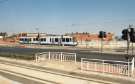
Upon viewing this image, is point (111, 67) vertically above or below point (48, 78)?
above

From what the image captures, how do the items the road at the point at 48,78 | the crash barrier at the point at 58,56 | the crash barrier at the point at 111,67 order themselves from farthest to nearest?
1. the crash barrier at the point at 58,56
2. the crash barrier at the point at 111,67
3. the road at the point at 48,78

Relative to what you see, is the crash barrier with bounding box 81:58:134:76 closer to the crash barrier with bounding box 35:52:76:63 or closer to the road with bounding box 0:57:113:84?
the road with bounding box 0:57:113:84

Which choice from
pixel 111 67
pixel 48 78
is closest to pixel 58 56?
pixel 111 67

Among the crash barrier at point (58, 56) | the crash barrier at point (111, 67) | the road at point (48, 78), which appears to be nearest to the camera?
the road at point (48, 78)

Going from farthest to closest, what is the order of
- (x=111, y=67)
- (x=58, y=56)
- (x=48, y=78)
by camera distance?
(x=58, y=56)
(x=111, y=67)
(x=48, y=78)

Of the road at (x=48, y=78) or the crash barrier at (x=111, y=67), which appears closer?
the road at (x=48, y=78)

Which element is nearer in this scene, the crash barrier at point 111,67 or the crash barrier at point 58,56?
the crash barrier at point 111,67

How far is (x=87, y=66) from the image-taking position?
76.3ft

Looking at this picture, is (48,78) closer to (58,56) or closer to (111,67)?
(111,67)

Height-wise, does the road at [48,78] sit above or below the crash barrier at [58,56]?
below

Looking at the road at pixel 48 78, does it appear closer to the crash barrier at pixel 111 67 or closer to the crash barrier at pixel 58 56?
the crash barrier at pixel 111 67

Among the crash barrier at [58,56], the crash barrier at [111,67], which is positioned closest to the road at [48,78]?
the crash barrier at [111,67]

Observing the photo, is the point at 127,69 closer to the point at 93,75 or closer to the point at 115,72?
the point at 115,72

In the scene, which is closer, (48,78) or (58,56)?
(48,78)
